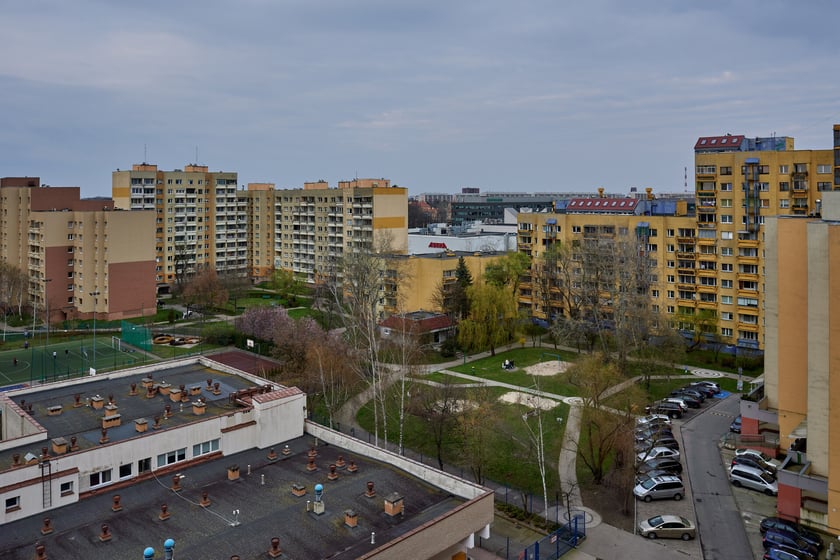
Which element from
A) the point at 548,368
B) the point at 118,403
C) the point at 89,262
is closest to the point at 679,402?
the point at 548,368

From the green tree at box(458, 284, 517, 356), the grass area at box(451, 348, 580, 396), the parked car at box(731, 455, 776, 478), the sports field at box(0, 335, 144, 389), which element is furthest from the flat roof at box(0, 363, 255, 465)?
the green tree at box(458, 284, 517, 356)

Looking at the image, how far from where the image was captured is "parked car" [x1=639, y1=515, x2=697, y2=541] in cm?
2275

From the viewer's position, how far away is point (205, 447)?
2200cm

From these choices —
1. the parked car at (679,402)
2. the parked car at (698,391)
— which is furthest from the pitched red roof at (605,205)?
the parked car at (679,402)

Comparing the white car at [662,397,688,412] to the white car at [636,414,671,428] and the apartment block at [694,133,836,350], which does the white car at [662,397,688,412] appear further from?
the apartment block at [694,133,836,350]

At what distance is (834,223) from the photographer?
74.7 ft

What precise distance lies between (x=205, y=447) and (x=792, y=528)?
2076 cm

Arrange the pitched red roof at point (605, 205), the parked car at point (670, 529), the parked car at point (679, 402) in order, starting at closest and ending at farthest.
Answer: the parked car at point (670, 529), the parked car at point (679, 402), the pitched red roof at point (605, 205)

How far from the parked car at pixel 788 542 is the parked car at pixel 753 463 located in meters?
5.71

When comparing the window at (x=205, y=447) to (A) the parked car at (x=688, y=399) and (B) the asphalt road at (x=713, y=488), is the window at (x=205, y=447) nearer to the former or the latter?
(B) the asphalt road at (x=713, y=488)

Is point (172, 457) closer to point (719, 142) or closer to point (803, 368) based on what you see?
point (803, 368)

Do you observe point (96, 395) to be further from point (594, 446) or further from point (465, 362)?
point (465, 362)

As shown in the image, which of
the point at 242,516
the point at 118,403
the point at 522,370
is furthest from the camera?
the point at 522,370

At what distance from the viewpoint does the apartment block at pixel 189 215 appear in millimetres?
78438
